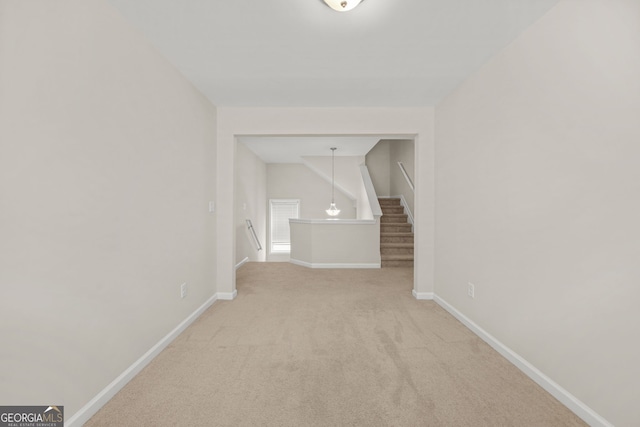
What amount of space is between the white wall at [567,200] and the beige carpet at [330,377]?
1.06 feet

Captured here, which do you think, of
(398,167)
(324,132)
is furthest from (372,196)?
(324,132)

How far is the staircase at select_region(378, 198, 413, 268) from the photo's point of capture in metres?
4.99

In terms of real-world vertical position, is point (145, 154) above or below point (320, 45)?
below

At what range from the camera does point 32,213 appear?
1.12 metres

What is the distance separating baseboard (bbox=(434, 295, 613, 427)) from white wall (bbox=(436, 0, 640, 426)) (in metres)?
0.03

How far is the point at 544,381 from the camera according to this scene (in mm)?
1620

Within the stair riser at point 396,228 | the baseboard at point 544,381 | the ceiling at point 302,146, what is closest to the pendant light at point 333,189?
the ceiling at point 302,146

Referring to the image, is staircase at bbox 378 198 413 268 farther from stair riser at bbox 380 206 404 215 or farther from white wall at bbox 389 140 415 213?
white wall at bbox 389 140 415 213

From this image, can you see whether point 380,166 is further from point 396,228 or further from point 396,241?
point 396,241

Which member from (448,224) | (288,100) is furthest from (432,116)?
(288,100)

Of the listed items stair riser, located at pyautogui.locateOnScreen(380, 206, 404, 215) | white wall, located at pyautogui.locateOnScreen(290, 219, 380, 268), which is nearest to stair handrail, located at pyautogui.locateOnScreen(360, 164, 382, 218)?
white wall, located at pyautogui.locateOnScreen(290, 219, 380, 268)

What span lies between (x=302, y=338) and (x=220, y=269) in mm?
1479

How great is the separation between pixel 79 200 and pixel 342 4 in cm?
180

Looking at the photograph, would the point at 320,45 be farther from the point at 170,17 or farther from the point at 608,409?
the point at 608,409
